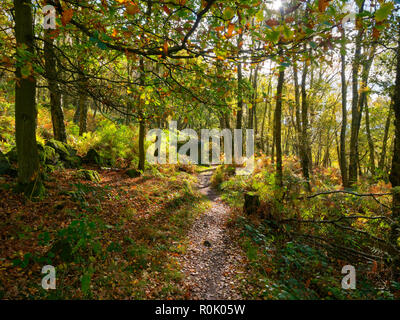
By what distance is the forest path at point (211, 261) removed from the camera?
3900 mm

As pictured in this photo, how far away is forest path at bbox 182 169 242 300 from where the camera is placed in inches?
154

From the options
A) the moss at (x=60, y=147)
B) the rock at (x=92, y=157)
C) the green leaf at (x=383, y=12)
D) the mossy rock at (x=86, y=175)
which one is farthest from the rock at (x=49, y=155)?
the green leaf at (x=383, y=12)

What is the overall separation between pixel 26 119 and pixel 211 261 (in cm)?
533

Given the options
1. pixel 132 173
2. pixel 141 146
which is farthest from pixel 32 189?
pixel 141 146

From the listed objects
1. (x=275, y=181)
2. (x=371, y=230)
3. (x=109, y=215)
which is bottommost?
(x=371, y=230)

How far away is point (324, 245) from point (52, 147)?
376 inches

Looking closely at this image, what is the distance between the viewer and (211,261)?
4.89 meters

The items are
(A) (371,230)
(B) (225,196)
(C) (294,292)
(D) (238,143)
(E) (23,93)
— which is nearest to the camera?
(C) (294,292)

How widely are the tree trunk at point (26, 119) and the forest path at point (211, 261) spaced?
162 inches

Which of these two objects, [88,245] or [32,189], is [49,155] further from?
[88,245]

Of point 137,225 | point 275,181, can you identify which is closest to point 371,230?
point 275,181

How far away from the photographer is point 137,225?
215 inches

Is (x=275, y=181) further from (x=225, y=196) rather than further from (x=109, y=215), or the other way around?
(x=109, y=215)

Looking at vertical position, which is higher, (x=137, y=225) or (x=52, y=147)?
(x=52, y=147)
